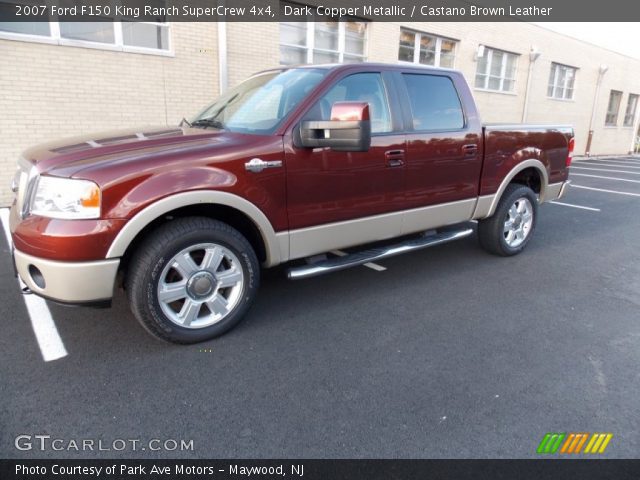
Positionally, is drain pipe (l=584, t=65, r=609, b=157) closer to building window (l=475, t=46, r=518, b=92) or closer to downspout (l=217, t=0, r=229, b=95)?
building window (l=475, t=46, r=518, b=92)

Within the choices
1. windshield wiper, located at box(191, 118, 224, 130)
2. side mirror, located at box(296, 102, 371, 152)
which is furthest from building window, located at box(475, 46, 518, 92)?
side mirror, located at box(296, 102, 371, 152)

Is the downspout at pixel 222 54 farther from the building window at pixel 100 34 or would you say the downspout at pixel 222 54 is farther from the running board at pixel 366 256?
the running board at pixel 366 256

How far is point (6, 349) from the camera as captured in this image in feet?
10.1

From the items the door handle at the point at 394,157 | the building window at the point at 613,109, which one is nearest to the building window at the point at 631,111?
the building window at the point at 613,109

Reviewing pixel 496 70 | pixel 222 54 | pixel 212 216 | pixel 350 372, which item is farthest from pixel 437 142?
pixel 496 70

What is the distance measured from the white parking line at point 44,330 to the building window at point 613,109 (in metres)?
25.7

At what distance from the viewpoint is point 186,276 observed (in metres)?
3.08

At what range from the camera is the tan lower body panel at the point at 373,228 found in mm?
3566

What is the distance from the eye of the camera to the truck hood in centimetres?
278

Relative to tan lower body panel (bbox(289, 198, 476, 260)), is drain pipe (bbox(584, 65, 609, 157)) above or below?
above

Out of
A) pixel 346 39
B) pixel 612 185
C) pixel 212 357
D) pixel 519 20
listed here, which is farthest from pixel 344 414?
pixel 519 20

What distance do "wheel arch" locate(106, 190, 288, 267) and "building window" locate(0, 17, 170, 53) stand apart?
5.76 meters

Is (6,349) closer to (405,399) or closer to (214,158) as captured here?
(214,158)

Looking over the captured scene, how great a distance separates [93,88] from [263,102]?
202 inches
